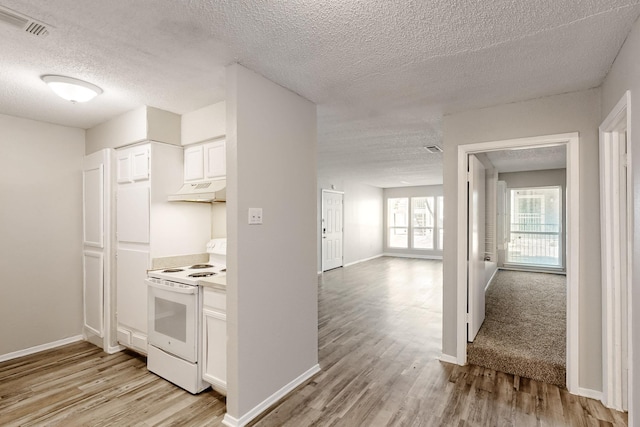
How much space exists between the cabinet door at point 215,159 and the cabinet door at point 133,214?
65 cm

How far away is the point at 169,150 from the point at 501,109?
3193mm

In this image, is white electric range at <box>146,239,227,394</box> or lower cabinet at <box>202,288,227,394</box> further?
white electric range at <box>146,239,227,394</box>

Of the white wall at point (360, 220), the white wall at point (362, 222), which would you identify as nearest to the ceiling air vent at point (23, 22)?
the white wall at point (360, 220)

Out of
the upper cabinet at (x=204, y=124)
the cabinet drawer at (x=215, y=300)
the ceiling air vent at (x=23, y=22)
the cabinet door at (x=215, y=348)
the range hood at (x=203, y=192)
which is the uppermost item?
the ceiling air vent at (x=23, y=22)

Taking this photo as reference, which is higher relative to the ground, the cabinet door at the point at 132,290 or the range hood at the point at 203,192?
the range hood at the point at 203,192

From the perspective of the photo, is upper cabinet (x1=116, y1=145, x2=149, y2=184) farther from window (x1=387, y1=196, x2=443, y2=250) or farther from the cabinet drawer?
window (x1=387, y1=196, x2=443, y2=250)

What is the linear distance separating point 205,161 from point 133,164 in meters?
0.81

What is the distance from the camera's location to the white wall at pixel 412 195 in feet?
32.4

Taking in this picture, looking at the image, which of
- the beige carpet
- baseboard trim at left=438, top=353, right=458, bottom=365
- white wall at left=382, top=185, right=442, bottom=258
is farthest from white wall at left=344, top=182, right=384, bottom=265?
baseboard trim at left=438, top=353, right=458, bottom=365

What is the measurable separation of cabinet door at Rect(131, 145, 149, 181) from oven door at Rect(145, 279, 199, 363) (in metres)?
1.04

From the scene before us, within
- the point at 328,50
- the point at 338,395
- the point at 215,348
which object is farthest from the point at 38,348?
the point at 328,50

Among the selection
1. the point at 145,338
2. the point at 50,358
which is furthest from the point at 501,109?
the point at 50,358

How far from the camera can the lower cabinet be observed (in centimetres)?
236

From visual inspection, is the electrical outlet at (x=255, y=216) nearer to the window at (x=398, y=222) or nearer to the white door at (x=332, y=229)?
the white door at (x=332, y=229)
